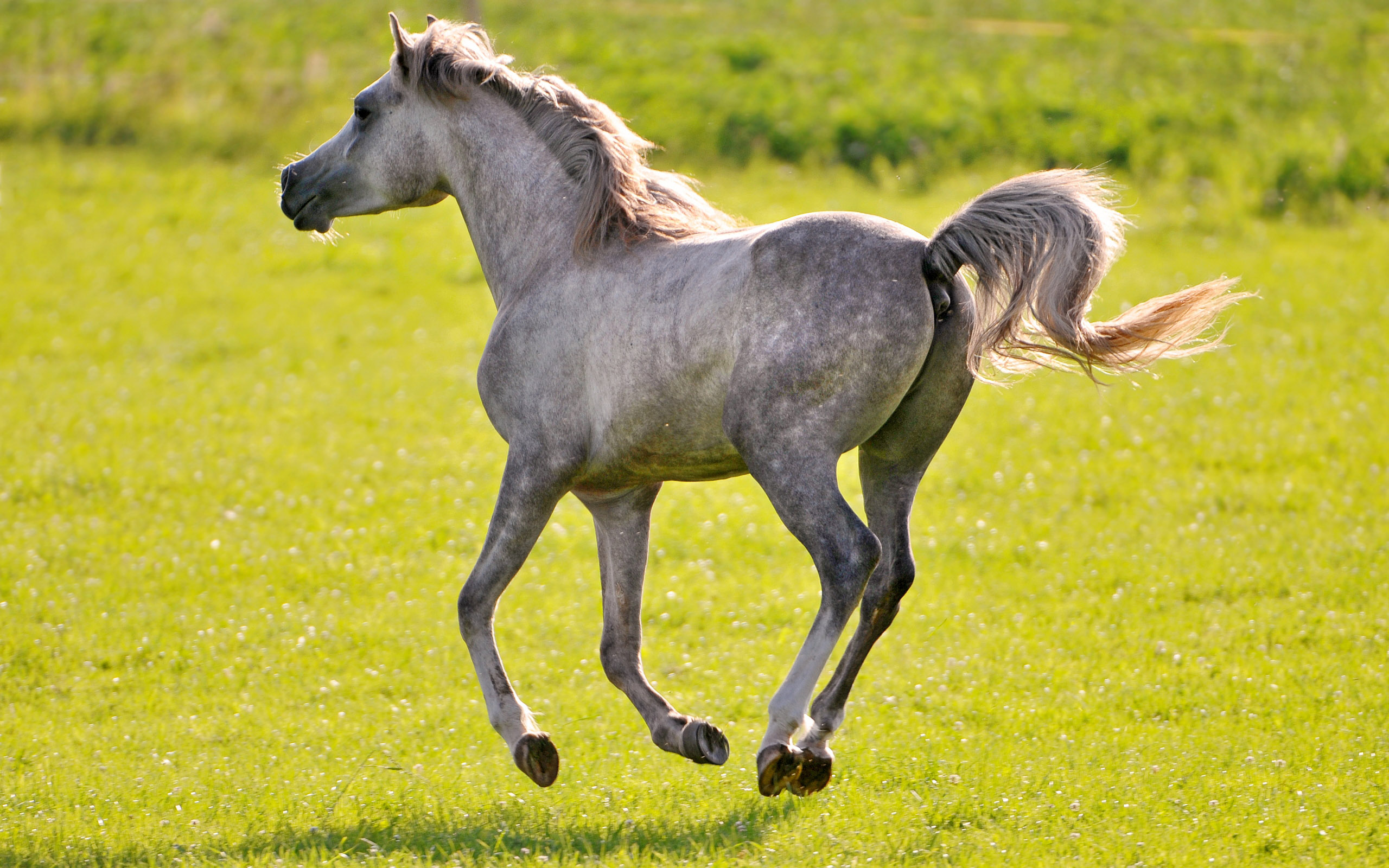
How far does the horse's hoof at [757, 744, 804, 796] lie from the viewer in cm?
440

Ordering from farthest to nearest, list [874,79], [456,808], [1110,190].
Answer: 1. [874,79]
2. [456,808]
3. [1110,190]

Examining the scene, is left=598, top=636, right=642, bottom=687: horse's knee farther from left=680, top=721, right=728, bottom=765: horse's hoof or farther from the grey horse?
left=680, top=721, right=728, bottom=765: horse's hoof

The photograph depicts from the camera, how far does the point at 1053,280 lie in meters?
4.39

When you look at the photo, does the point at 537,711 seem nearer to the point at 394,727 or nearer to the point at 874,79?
the point at 394,727

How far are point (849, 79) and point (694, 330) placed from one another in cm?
1898

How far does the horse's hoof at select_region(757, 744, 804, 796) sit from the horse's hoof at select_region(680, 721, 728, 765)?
17.0 inches

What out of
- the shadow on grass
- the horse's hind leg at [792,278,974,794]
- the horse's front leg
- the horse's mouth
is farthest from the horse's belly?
the horse's mouth

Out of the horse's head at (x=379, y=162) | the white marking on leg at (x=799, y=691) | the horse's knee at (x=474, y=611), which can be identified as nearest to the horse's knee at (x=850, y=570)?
the white marking on leg at (x=799, y=691)

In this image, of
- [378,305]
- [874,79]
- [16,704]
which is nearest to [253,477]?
[16,704]

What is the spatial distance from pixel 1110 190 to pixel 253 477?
8143mm

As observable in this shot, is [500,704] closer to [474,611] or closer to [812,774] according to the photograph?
[474,611]

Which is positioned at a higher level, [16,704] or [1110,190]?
[1110,190]

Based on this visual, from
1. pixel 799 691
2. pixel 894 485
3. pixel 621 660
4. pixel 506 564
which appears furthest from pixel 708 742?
pixel 894 485

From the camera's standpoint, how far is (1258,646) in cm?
720
